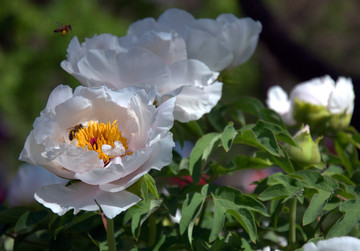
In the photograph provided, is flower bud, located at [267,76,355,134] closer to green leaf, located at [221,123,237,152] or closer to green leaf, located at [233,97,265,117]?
green leaf, located at [233,97,265,117]

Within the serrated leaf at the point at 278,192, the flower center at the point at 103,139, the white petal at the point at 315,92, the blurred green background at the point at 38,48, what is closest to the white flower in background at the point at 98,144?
the flower center at the point at 103,139

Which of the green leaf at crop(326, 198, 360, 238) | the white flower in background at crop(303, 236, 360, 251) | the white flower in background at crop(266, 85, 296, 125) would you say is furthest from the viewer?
the white flower in background at crop(266, 85, 296, 125)

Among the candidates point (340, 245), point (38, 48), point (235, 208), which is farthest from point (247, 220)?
point (38, 48)

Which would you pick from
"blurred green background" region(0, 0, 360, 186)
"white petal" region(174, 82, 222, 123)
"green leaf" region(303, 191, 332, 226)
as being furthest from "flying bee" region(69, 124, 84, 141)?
"blurred green background" region(0, 0, 360, 186)

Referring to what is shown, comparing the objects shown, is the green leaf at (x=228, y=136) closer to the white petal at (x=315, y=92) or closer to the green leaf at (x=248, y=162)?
the green leaf at (x=248, y=162)

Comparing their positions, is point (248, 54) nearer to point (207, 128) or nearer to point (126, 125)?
point (207, 128)

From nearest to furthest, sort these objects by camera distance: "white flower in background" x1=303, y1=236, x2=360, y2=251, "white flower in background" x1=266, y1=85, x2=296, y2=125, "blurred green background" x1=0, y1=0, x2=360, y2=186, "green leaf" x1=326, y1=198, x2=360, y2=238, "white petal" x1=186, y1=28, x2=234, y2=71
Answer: "white flower in background" x1=303, y1=236, x2=360, y2=251 < "green leaf" x1=326, y1=198, x2=360, y2=238 < "white petal" x1=186, y1=28, x2=234, y2=71 < "white flower in background" x1=266, y1=85, x2=296, y2=125 < "blurred green background" x1=0, y1=0, x2=360, y2=186
